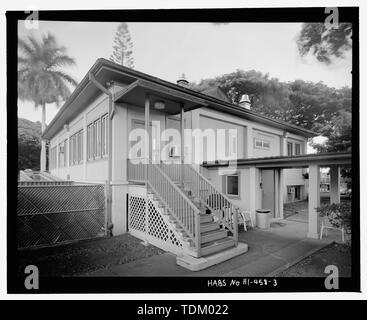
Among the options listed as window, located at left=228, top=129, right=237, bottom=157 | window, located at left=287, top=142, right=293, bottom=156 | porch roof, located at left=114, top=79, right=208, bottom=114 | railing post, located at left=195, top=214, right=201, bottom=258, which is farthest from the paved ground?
window, located at left=287, top=142, right=293, bottom=156

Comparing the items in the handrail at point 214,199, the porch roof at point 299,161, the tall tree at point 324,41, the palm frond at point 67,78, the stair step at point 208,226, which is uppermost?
the palm frond at point 67,78

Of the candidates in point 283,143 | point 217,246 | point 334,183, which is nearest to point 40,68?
point 217,246

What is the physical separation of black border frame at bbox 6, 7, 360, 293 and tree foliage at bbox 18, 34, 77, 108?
11.9 inches

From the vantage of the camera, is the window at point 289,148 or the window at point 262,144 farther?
the window at point 289,148

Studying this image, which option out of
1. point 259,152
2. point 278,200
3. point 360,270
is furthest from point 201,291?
point 259,152

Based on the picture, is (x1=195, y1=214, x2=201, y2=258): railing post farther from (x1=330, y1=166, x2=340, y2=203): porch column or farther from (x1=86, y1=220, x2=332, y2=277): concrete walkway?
(x1=330, y1=166, x2=340, y2=203): porch column

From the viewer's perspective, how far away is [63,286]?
3080mm

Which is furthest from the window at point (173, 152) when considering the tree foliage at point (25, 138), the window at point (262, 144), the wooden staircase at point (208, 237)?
the window at point (262, 144)

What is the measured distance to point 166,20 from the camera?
3.09 meters

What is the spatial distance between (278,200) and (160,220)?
5815 mm

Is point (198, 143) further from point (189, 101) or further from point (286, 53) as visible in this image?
point (286, 53)

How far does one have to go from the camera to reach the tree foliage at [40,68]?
3339mm

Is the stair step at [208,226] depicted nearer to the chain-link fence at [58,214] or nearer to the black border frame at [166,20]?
the black border frame at [166,20]

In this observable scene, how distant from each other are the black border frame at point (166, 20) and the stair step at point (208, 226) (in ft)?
4.69
